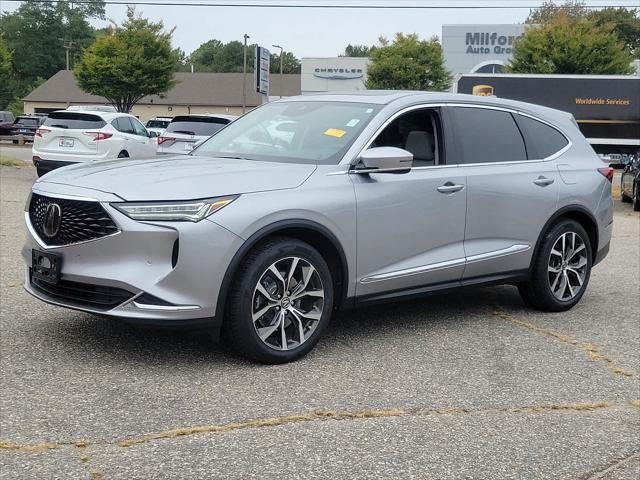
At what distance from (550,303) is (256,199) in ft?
9.93

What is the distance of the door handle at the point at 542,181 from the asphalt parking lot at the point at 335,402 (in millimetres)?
1098

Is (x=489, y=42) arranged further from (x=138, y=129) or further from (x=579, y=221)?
(x=579, y=221)

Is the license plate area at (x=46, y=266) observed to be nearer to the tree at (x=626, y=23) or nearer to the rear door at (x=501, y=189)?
the rear door at (x=501, y=189)

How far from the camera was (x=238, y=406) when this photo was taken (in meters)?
3.98

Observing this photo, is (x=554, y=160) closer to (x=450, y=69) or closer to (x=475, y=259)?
(x=475, y=259)

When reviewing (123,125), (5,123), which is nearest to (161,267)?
(123,125)

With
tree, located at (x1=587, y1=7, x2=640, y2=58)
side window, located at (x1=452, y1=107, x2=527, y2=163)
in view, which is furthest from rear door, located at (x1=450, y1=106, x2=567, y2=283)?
tree, located at (x1=587, y1=7, x2=640, y2=58)

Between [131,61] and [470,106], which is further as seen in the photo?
[131,61]

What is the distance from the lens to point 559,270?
646cm

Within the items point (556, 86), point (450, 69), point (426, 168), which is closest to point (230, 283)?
point (426, 168)

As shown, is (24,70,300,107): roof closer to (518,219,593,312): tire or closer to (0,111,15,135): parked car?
(0,111,15,135): parked car

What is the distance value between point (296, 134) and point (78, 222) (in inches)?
66.8

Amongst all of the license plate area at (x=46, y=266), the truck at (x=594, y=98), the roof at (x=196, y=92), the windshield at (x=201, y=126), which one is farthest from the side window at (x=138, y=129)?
the roof at (x=196, y=92)

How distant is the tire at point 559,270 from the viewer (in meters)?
6.30
